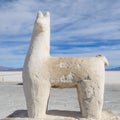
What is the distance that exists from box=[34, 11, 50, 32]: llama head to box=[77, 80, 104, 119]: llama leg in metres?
1.65

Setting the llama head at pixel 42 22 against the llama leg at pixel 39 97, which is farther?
the llama head at pixel 42 22

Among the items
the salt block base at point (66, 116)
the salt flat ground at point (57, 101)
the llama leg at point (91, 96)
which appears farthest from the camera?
the salt flat ground at point (57, 101)

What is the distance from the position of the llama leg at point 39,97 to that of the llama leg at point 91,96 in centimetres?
81

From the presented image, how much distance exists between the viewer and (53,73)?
7805mm

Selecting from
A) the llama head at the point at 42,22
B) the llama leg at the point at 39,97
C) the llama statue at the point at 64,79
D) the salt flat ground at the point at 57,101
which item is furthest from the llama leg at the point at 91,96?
the salt flat ground at the point at 57,101

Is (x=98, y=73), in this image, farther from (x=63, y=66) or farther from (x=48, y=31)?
(x=48, y=31)

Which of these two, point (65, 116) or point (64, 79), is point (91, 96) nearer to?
point (64, 79)

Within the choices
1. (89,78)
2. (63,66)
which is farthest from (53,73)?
(89,78)

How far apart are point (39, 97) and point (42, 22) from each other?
6.09ft

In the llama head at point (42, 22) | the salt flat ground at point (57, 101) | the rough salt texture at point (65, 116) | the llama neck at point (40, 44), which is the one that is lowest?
the salt flat ground at point (57, 101)

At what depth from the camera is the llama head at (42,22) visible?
26.3ft

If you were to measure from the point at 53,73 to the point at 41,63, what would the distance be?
1.27 feet

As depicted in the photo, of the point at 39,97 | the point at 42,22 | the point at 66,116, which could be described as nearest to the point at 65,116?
the point at 66,116

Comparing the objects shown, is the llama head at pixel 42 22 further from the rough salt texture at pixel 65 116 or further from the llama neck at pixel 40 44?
the rough salt texture at pixel 65 116
